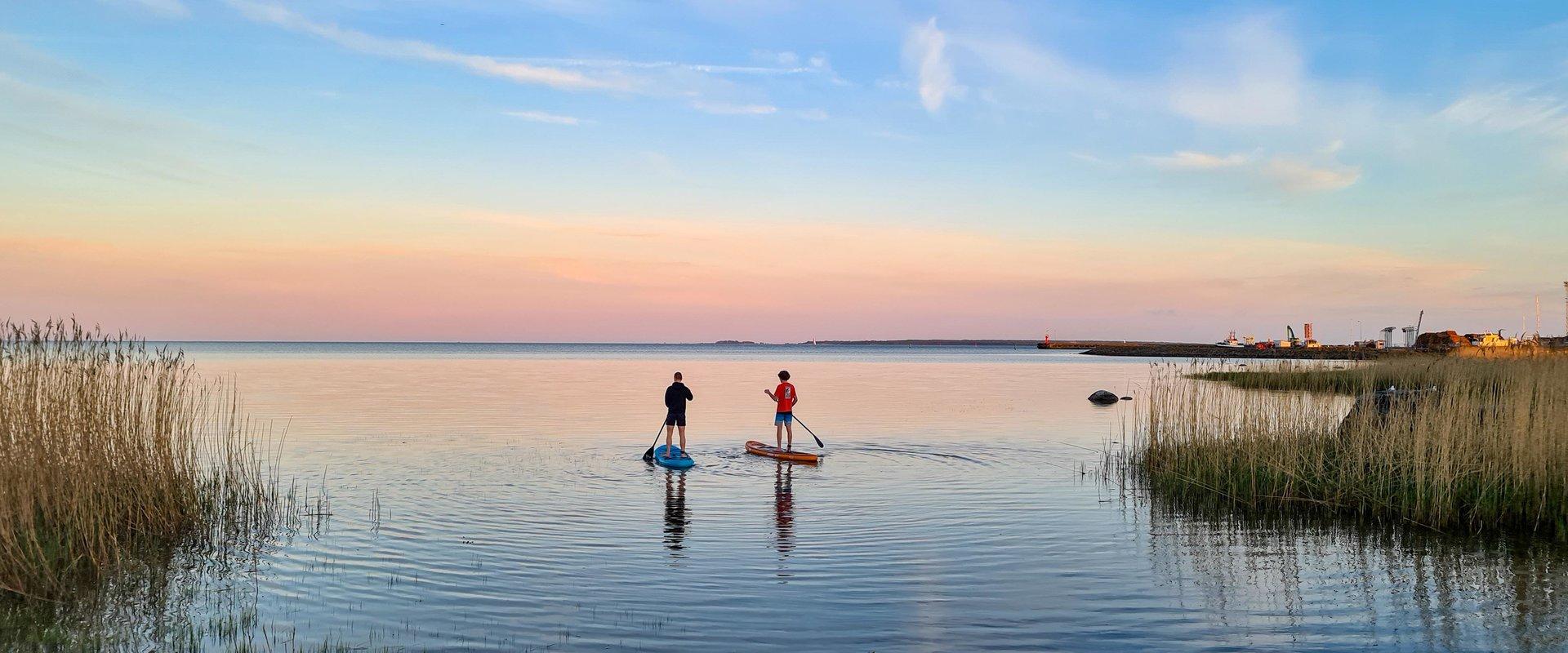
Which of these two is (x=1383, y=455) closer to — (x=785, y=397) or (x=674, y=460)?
(x=674, y=460)

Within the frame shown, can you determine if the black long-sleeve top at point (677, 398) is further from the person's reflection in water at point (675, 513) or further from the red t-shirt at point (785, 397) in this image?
the red t-shirt at point (785, 397)

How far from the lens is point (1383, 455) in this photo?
599 inches

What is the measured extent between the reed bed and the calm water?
1.17 m

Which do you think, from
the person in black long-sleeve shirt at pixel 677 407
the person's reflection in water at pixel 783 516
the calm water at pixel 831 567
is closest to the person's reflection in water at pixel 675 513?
the calm water at pixel 831 567

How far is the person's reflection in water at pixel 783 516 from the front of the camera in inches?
497

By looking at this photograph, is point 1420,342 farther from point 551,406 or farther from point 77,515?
point 77,515

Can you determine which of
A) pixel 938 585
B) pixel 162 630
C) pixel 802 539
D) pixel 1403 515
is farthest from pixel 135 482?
pixel 1403 515

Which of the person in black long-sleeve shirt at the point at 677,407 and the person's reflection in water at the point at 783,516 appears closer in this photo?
the person's reflection in water at the point at 783,516

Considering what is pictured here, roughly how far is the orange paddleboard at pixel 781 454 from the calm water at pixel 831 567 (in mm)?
301

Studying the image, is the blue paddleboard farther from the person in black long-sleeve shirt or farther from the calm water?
the person in black long-sleeve shirt

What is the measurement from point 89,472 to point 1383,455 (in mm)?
17378

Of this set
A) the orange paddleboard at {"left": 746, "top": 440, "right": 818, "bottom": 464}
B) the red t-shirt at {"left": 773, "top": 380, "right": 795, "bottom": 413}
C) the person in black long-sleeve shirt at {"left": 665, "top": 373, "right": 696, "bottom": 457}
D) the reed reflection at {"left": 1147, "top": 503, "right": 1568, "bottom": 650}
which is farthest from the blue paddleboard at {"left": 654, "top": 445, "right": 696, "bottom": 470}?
the reed reflection at {"left": 1147, "top": 503, "right": 1568, "bottom": 650}

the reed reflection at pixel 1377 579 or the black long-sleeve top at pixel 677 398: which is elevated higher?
the black long-sleeve top at pixel 677 398

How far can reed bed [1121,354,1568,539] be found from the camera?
45.2 feet
